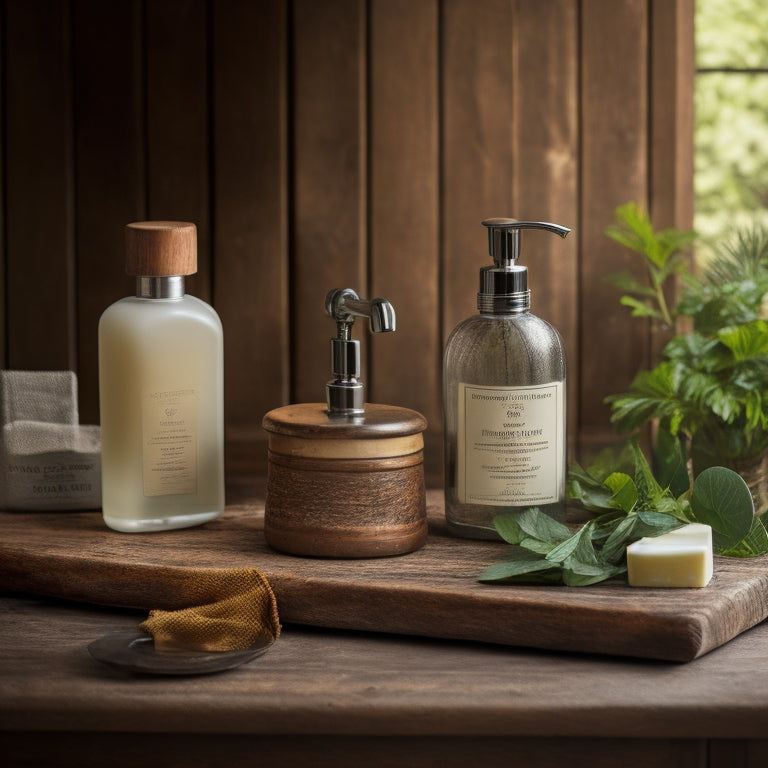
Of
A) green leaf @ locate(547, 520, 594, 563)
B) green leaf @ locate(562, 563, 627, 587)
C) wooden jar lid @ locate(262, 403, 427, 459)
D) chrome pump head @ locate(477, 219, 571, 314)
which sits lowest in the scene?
green leaf @ locate(562, 563, 627, 587)

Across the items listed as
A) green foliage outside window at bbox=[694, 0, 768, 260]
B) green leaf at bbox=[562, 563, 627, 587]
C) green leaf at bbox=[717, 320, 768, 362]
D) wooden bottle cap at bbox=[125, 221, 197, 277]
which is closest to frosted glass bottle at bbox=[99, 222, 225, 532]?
wooden bottle cap at bbox=[125, 221, 197, 277]

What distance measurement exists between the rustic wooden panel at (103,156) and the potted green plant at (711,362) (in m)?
0.49

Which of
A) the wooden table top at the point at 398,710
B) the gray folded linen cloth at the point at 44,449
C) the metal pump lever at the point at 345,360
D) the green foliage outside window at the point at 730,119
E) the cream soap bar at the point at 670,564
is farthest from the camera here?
the green foliage outside window at the point at 730,119

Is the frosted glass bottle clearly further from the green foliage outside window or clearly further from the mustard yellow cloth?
the green foliage outside window

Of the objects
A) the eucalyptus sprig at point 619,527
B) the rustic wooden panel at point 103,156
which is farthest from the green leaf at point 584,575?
the rustic wooden panel at point 103,156

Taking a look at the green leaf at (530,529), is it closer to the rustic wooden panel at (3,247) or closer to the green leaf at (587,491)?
the green leaf at (587,491)

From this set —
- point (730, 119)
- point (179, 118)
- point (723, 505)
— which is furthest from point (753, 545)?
point (730, 119)

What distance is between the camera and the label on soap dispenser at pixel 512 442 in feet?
2.81

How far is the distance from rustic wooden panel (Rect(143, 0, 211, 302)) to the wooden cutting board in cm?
35

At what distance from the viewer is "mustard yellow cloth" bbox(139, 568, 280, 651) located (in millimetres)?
742

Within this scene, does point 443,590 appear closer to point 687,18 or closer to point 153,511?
point 153,511

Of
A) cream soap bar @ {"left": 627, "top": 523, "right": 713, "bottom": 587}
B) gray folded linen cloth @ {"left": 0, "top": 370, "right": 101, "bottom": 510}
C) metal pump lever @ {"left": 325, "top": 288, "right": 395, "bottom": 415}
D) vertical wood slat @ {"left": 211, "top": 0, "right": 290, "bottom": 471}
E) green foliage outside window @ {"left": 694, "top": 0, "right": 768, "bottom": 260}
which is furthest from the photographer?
green foliage outside window @ {"left": 694, "top": 0, "right": 768, "bottom": 260}

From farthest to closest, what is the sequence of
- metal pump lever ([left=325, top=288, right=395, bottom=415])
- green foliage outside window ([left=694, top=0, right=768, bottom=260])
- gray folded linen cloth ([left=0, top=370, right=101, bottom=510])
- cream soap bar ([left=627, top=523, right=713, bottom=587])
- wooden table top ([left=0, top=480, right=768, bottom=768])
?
1. green foliage outside window ([left=694, top=0, right=768, bottom=260])
2. gray folded linen cloth ([left=0, top=370, right=101, bottom=510])
3. metal pump lever ([left=325, top=288, right=395, bottom=415])
4. cream soap bar ([left=627, top=523, right=713, bottom=587])
5. wooden table top ([left=0, top=480, right=768, bottom=768])

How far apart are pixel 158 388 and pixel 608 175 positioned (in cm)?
52
